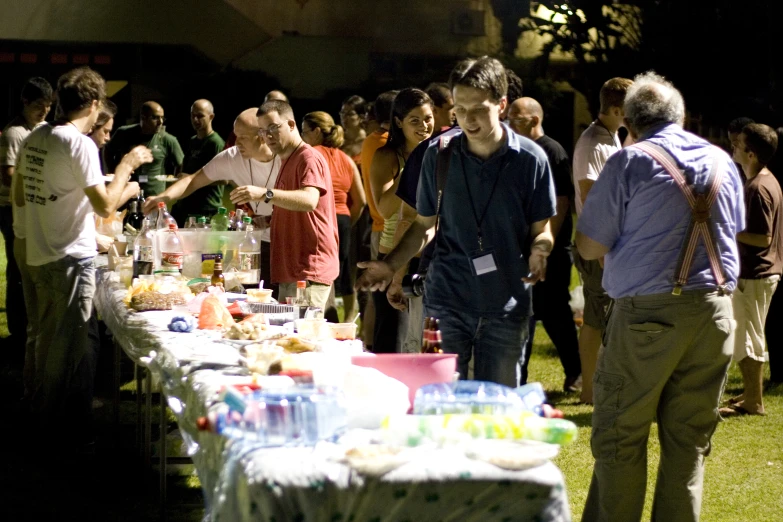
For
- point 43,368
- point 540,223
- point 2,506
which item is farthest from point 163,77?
point 540,223

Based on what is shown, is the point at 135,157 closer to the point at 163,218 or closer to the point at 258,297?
the point at 163,218

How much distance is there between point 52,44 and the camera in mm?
10945

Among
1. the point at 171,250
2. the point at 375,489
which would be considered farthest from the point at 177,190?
the point at 375,489

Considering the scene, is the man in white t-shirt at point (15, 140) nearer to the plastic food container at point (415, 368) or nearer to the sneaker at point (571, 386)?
the sneaker at point (571, 386)

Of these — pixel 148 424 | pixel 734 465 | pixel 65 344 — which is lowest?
pixel 734 465

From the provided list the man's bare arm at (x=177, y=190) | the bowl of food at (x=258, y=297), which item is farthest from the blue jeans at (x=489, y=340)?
the man's bare arm at (x=177, y=190)

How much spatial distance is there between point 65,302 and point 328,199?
1383 mm

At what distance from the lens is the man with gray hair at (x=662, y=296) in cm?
310

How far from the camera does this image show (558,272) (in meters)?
6.14

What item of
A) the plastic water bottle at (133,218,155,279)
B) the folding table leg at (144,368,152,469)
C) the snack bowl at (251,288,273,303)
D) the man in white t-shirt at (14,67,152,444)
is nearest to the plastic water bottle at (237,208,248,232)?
the plastic water bottle at (133,218,155,279)

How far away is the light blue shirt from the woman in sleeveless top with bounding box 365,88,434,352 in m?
1.56

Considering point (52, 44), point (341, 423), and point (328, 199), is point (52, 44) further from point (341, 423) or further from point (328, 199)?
point (341, 423)

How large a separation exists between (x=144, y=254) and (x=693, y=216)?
2816 millimetres

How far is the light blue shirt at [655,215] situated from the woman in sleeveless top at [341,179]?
3537 mm
